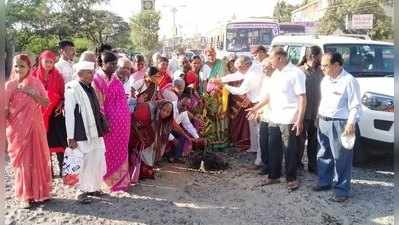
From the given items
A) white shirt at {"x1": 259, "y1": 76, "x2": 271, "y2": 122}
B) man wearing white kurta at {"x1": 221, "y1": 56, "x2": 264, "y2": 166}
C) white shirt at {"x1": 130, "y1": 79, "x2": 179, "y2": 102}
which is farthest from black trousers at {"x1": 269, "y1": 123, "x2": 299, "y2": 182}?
white shirt at {"x1": 130, "y1": 79, "x2": 179, "y2": 102}

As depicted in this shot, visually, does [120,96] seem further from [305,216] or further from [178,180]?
[305,216]

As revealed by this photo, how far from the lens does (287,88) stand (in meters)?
5.47

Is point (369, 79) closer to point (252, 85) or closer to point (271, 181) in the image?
point (252, 85)

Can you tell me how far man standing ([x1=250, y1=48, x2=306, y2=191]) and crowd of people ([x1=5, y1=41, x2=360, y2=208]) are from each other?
0.01 metres

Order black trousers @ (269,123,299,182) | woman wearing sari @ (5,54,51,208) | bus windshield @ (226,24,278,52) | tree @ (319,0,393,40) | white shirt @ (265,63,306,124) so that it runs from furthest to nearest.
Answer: tree @ (319,0,393,40), bus windshield @ (226,24,278,52), black trousers @ (269,123,299,182), white shirt @ (265,63,306,124), woman wearing sari @ (5,54,51,208)

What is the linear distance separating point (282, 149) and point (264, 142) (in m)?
0.47

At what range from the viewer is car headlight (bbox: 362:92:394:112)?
610 cm

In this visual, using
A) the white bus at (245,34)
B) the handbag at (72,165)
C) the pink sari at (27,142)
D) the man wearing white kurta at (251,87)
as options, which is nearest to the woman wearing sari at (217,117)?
the man wearing white kurta at (251,87)

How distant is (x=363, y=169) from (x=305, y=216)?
7.00 feet

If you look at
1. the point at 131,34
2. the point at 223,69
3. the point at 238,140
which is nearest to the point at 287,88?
the point at 238,140

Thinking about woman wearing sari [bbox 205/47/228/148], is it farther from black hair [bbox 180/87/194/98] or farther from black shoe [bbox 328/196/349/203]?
black shoe [bbox 328/196/349/203]

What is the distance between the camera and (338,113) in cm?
529

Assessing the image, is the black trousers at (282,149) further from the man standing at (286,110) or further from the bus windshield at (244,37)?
the bus windshield at (244,37)

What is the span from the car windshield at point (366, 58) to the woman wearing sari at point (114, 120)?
349cm
